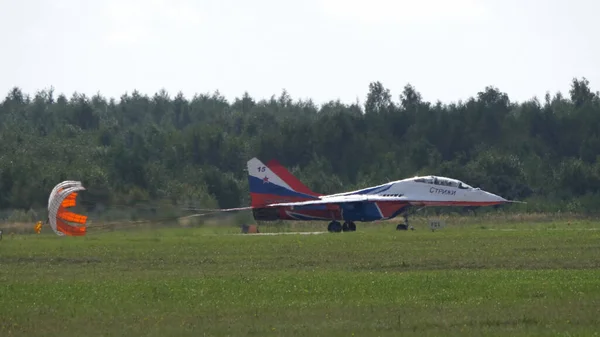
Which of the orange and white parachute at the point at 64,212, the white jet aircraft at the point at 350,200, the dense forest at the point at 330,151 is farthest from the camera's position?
the dense forest at the point at 330,151

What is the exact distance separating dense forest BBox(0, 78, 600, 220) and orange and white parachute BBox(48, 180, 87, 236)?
93 centimetres

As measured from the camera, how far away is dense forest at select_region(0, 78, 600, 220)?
53.7 m

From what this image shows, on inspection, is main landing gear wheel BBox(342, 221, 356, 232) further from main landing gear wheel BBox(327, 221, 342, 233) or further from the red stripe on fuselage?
the red stripe on fuselage

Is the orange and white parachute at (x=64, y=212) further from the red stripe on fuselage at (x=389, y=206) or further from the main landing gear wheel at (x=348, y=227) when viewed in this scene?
the red stripe on fuselage at (x=389, y=206)

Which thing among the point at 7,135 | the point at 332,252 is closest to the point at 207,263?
the point at 332,252

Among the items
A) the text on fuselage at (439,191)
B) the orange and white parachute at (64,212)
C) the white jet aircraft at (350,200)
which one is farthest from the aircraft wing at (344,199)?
the orange and white parachute at (64,212)

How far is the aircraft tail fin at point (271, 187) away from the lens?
4825cm

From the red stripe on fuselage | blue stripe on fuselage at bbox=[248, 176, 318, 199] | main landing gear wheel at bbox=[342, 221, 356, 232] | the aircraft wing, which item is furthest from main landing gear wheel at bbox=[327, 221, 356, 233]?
blue stripe on fuselage at bbox=[248, 176, 318, 199]

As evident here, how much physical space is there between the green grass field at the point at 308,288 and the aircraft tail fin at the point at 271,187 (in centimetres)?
1321

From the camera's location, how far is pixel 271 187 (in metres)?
48.3

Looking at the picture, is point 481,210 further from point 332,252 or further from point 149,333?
point 149,333

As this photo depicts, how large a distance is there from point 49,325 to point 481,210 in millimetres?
43456

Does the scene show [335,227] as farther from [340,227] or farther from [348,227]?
[348,227]

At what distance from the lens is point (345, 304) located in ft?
60.7
